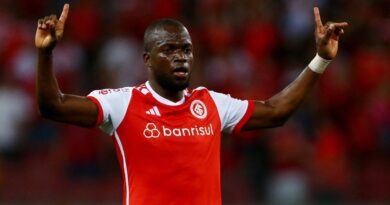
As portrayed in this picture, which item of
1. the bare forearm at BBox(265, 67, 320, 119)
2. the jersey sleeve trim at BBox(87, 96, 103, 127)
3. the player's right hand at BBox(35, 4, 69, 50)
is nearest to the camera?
the player's right hand at BBox(35, 4, 69, 50)

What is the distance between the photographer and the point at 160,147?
579 centimetres

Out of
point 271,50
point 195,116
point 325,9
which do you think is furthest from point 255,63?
point 195,116

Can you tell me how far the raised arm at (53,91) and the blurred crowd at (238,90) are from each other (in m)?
5.60

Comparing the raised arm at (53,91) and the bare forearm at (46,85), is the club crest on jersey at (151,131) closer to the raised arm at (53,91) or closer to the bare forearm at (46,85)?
the raised arm at (53,91)

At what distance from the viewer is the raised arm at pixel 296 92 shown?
619 centimetres

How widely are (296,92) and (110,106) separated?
1.29m

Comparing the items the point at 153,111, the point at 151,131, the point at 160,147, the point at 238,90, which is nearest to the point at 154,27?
the point at 153,111

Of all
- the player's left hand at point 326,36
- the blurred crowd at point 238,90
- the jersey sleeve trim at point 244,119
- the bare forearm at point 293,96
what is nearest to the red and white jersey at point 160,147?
the jersey sleeve trim at point 244,119

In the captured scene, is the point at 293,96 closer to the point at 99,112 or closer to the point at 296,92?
the point at 296,92

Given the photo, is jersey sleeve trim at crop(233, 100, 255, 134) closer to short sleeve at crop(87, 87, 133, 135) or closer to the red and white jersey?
the red and white jersey

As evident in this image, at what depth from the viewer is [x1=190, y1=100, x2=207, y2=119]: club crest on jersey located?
19.7 feet

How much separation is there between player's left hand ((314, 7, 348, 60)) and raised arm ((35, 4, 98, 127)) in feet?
5.03

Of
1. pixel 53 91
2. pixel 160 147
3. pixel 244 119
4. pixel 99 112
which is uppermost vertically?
pixel 53 91

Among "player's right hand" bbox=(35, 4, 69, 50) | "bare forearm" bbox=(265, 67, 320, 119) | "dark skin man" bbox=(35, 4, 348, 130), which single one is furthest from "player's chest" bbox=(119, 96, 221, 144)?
"player's right hand" bbox=(35, 4, 69, 50)
